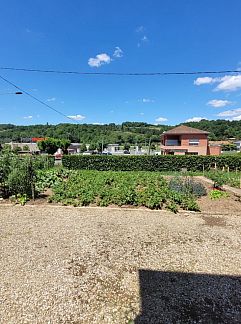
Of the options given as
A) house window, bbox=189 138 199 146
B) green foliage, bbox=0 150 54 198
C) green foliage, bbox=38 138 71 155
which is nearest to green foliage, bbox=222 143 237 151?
house window, bbox=189 138 199 146

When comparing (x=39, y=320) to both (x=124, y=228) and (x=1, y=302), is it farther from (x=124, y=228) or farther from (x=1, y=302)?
(x=124, y=228)

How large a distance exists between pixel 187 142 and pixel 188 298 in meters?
36.6

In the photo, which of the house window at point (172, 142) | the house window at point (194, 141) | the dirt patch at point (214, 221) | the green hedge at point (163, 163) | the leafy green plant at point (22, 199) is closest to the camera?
the dirt patch at point (214, 221)

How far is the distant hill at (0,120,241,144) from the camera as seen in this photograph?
68.2m

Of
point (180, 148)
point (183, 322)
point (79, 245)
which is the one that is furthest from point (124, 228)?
point (180, 148)

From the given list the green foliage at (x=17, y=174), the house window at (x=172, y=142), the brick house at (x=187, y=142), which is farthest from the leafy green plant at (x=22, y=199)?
the house window at (x=172, y=142)

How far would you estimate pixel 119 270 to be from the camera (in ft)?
12.3

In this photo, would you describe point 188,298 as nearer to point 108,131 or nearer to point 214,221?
point 214,221

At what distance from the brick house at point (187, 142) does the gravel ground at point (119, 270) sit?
32.4m

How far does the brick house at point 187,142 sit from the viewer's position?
122ft

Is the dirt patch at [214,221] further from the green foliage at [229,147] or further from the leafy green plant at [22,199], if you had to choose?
the green foliage at [229,147]

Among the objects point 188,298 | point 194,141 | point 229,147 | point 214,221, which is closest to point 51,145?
point 194,141

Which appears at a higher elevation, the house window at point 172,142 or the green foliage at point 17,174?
the house window at point 172,142

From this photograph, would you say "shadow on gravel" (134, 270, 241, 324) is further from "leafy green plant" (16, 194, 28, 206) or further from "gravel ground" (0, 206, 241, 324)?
"leafy green plant" (16, 194, 28, 206)
